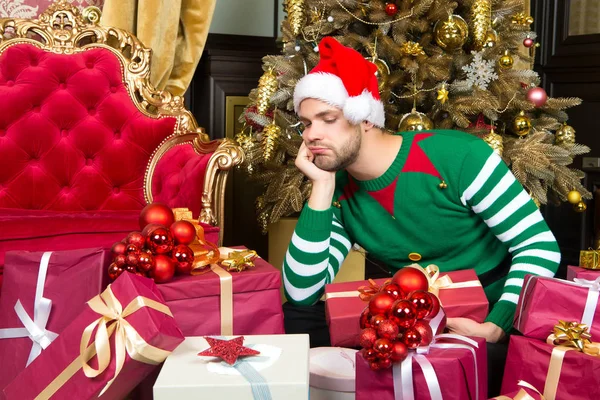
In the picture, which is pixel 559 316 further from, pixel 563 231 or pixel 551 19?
pixel 551 19

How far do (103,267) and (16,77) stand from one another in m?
1.46

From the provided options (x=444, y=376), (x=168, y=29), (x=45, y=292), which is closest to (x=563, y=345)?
(x=444, y=376)

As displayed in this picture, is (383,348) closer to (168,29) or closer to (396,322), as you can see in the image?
(396,322)

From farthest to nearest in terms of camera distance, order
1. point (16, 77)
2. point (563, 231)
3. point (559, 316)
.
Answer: point (563, 231)
point (16, 77)
point (559, 316)

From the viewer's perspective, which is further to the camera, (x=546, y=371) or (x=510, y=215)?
(x=510, y=215)

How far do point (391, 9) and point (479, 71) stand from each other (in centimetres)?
46

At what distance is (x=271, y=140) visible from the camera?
3098mm

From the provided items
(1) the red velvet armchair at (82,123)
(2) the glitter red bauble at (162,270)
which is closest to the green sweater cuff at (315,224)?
(2) the glitter red bauble at (162,270)

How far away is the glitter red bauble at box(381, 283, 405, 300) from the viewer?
1500mm

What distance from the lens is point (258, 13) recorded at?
3.91 meters

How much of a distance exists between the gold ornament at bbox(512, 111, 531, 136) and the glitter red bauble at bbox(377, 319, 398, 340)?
6.67 ft

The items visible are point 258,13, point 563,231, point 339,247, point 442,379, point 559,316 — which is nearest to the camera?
point 442,379

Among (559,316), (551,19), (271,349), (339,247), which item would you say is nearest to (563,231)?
(551,19)

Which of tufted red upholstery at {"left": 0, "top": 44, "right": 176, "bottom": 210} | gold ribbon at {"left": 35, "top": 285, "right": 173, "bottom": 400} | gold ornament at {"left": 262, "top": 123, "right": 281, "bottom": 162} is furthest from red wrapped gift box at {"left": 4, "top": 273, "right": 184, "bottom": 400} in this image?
gold ornament at {"left": 262, "top": 123, "right": 281, "bottom": 162}
